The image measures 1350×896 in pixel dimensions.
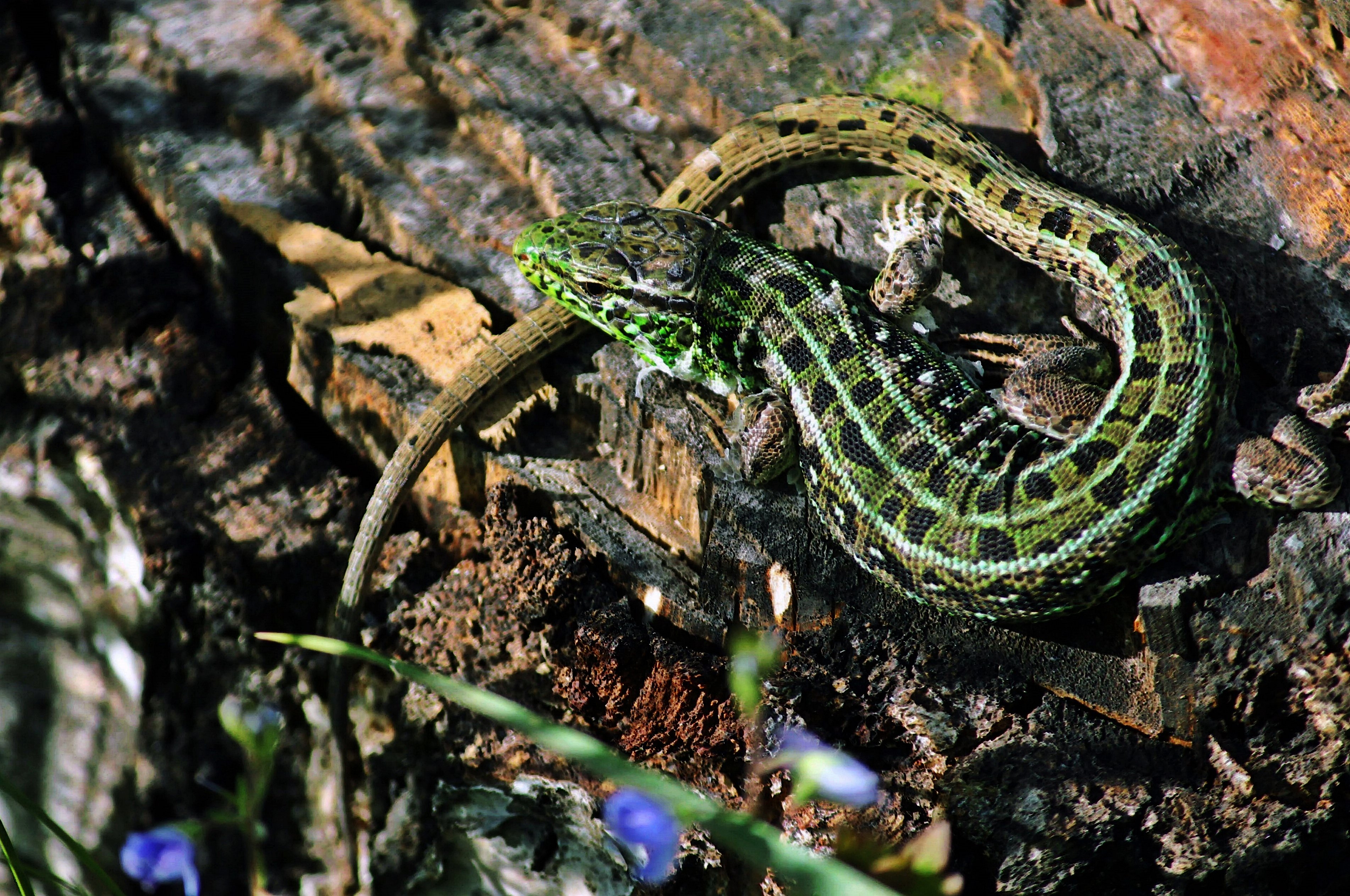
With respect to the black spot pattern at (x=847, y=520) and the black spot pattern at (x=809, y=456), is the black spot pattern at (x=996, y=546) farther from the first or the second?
the black spot pattern at (x=809, y=456)

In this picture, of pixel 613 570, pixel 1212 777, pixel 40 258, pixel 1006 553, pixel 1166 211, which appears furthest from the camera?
pixel 40 258

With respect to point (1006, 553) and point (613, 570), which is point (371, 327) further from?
point (1006, 553)

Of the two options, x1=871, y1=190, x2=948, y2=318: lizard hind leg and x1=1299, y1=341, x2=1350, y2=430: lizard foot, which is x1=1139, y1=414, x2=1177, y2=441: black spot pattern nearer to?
x1=1299, y1=341, x2=1350, y2=430: lizard foot

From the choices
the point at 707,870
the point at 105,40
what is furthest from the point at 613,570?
the point at 105,40

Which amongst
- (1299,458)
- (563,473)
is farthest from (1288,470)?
(563,473)

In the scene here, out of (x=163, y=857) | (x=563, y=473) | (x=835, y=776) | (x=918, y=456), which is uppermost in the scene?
(x=918, y=456)

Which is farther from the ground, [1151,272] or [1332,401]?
[1151,272]

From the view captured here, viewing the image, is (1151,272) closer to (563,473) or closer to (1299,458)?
(1299,458)
